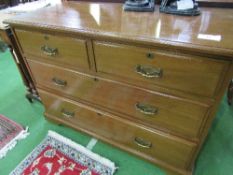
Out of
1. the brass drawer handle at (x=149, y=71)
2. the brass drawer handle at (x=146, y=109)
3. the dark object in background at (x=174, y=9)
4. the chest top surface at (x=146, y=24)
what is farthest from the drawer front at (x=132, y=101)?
the dark object in background at (x=174, y=9)

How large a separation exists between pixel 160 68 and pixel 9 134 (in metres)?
1.36

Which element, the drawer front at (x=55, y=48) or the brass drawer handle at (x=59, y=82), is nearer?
the drawer front at (x=55, y=48)

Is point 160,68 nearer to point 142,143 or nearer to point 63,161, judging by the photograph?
point 142,143

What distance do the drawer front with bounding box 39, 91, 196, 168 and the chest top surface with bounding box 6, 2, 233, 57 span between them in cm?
52

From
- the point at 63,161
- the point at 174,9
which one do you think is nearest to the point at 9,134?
the point at 63,161

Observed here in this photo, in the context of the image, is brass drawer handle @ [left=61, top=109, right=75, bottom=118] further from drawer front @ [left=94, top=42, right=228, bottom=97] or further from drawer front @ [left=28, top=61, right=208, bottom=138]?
drawer front @ [left=94, top=42, right=228, bottom=97]

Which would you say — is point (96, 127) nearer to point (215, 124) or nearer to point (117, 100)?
point (117, 100)

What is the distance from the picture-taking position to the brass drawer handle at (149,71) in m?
0.72

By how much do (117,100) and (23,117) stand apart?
108 cm

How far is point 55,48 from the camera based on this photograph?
0.93 meters

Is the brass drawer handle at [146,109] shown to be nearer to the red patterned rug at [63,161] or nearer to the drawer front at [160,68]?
the drawer front at [160,68]

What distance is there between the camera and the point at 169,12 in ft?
2.80

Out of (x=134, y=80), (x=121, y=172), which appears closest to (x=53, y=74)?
(x=134, y=80)

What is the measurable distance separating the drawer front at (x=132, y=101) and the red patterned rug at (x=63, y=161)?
0.43m
